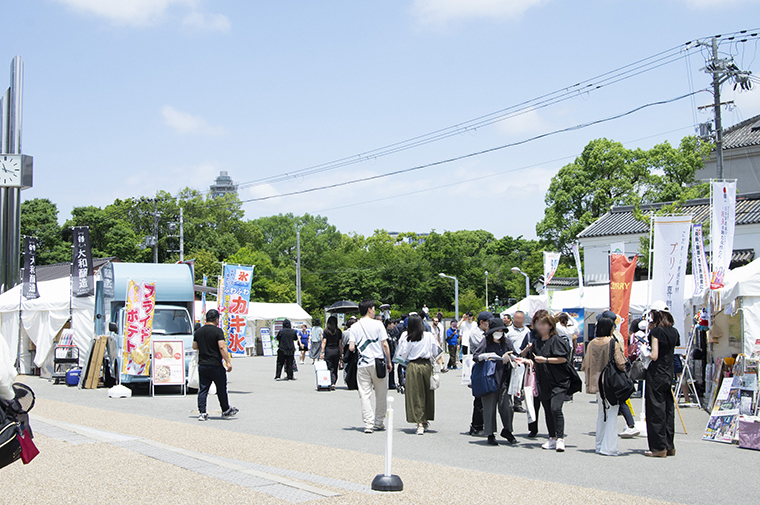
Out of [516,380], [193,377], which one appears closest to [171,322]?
[193,377]

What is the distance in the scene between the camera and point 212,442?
8.77m

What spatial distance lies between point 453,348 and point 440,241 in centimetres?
4960

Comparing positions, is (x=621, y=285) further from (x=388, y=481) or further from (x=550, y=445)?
(x=388, y=481)

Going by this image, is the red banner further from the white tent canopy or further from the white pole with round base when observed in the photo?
the white tent canopy

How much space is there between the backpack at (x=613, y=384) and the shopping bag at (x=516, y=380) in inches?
39.1

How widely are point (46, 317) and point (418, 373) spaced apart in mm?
16276

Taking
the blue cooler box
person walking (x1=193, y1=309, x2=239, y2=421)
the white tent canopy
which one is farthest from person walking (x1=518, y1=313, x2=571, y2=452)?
the white tent canopy

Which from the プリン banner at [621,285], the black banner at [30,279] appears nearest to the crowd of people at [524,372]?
the プリン banner at [621,285]

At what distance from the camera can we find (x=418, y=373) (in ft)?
32.2

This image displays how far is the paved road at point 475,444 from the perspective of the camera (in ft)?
22.3

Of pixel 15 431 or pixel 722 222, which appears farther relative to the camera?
pixel 722 222

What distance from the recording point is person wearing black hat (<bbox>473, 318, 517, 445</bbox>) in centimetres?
902

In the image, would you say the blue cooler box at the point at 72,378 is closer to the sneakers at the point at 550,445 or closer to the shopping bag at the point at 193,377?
the shopping bag at the point at 193,377

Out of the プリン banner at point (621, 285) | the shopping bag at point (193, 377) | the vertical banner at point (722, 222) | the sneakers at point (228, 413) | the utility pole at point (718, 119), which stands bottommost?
the sneakers at point (228, 413)
